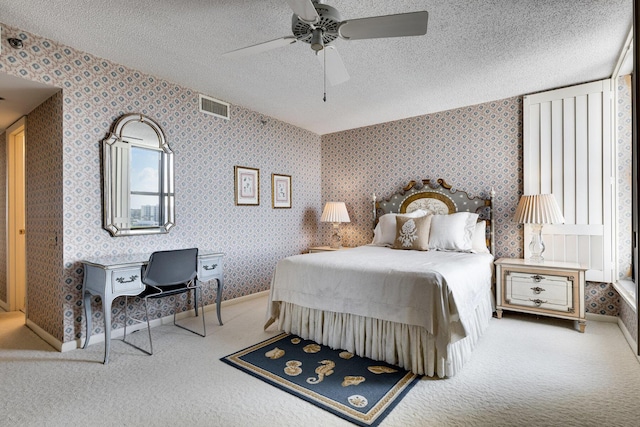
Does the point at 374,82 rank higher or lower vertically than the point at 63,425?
higher

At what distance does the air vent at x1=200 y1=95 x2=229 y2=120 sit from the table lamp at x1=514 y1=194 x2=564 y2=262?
12.1 ft

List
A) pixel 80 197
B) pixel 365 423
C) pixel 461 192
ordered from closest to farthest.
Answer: pixel 365 423 < pixel 80 197 < pixel 461 192

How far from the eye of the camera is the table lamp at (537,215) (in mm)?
3400

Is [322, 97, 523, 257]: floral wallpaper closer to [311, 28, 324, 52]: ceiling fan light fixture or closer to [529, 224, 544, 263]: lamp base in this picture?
[529, 224, 544, 263]: lamp base

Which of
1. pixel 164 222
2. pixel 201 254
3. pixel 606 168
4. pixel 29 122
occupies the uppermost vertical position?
pixel 29 122

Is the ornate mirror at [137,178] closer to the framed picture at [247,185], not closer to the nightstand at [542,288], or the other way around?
the framed picture at [247,185]

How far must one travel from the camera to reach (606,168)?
3391 millimetres

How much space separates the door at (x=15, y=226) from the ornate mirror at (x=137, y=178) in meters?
1.97

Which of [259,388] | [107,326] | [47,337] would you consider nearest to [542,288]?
[259,388]

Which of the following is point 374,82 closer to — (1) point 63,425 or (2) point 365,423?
(2) point 365,423

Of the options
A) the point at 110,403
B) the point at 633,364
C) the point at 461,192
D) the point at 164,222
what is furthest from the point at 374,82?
the point at 110,403

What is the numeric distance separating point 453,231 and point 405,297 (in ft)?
5.58

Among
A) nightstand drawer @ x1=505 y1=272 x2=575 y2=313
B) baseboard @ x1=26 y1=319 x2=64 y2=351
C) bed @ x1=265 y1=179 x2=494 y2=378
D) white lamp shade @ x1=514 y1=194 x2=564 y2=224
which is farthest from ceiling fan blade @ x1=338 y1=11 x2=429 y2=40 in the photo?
baseboard @ x1=26 y1=319 x2=64 y2=351

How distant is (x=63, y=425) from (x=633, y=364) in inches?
152
